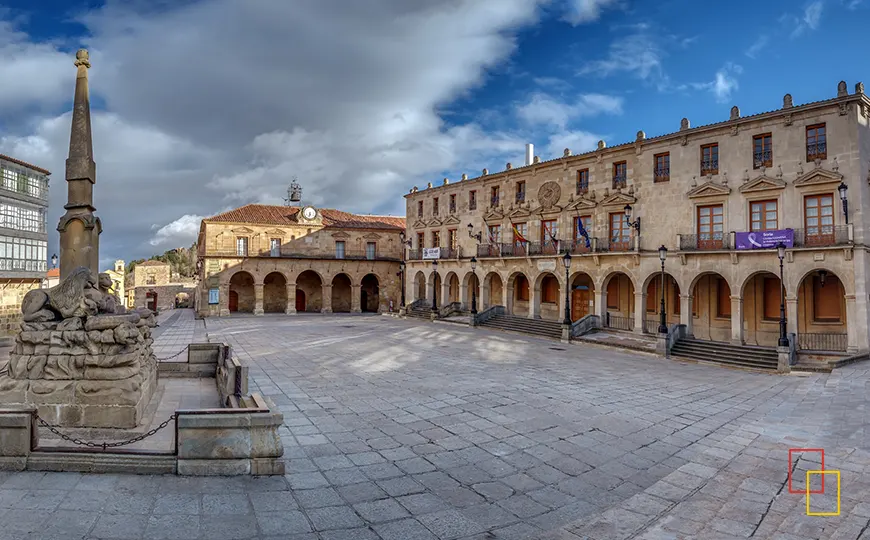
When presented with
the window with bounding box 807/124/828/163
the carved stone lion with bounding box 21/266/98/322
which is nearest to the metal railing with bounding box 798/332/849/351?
the window with bounding box 807/124/828/163

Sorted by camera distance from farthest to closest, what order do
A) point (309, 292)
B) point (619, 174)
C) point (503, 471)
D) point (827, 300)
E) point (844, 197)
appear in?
point (309, 292)
point (619, 174)
point (827, 300)
point (844, 197)
point (503, 471)

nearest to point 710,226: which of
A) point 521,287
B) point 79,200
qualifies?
point 521,287

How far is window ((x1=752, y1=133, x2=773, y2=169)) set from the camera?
63.1 feet

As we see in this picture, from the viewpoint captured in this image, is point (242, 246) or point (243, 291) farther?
point (243, 291)

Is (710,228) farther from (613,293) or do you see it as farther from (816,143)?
(613,293)

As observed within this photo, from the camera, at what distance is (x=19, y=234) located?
28.0 meters

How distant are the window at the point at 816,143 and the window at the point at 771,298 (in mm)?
5291

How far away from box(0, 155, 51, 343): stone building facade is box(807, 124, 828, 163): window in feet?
130

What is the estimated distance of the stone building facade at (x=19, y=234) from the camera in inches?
1051

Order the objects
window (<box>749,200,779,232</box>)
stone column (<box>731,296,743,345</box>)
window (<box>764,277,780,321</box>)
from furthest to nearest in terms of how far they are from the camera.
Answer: window (<box>764,277,780,321</box>)
stone column (<box>731,296,743,345</box>)
window (<box>749,200,779,232</box>)

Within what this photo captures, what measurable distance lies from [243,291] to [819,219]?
3896cm

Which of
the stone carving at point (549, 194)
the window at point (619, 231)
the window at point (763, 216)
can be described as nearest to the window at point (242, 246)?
the stone carving at point (549, 194)

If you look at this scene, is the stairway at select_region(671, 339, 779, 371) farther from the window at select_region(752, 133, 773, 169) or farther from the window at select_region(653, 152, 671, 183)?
the window at select_region(653, 152, 671, 183)

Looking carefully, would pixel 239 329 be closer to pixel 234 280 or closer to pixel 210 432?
pixel 234 280
